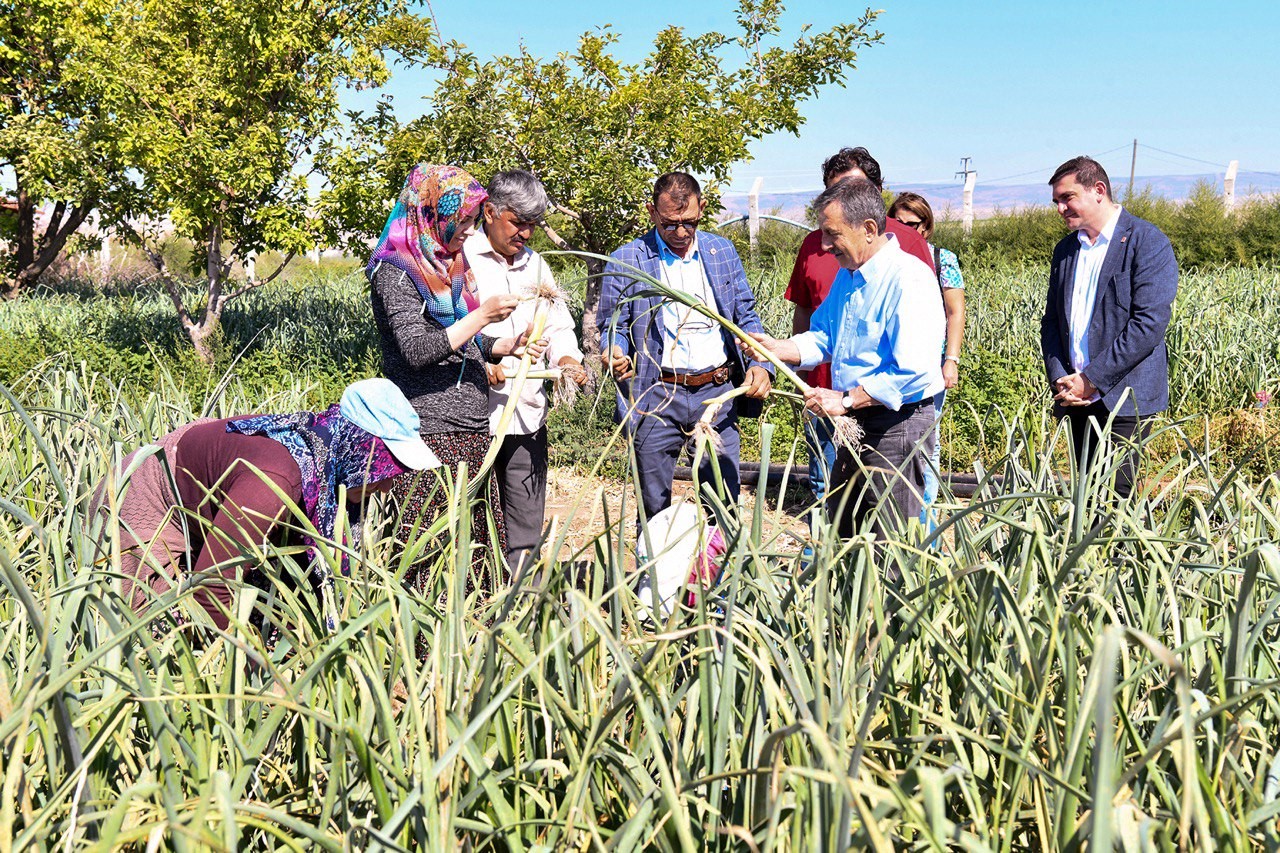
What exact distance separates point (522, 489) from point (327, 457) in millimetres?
1106

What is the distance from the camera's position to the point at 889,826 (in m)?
1.01

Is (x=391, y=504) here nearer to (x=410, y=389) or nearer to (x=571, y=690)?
(x=410, y=389)

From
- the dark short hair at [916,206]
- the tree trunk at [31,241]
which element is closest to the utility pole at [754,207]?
the tree trunk at [31,241]

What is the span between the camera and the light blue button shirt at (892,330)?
255cm

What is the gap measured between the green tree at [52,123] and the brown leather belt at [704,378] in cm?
472

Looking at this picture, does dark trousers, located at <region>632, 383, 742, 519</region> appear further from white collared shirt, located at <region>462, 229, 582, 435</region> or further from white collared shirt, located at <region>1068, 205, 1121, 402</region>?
white collared shirt, located at <region>1068, 205, 1121, 402</region>

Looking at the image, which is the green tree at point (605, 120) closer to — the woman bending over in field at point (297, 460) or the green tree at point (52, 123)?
the green tree at point (52, 123)

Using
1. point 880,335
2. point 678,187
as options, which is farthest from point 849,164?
point 880,335

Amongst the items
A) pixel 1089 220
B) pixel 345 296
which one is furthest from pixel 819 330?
pixel 345 296

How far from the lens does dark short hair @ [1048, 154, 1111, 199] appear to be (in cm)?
322

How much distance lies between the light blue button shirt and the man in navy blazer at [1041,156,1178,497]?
0.81 meters

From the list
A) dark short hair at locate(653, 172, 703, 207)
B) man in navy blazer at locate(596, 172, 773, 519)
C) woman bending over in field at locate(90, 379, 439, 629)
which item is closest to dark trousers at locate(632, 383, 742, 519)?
man in navy blazer at locate(596, 172, 773, 519)

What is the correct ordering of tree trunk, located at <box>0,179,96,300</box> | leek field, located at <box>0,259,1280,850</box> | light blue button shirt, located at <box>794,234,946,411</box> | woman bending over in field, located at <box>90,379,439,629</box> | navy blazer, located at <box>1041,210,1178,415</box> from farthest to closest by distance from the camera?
tree trunk, located at <box>0,179,96,300</box> < navy blazer, located at <box>1041,210,1178,415</box> < light blue button shirt, located at <box>794,234,946,411</box> < woman bending over in field, located at <box>90,379,439,629</box> < leek field, located at <box>0,259,1280,850</box>

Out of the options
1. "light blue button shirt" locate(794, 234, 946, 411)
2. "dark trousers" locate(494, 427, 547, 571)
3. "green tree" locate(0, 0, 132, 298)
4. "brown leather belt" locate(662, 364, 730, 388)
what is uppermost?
"green tree" locate(0, 0, 132, 298)
